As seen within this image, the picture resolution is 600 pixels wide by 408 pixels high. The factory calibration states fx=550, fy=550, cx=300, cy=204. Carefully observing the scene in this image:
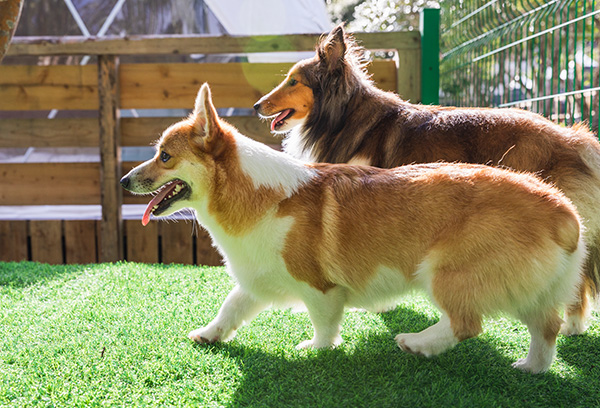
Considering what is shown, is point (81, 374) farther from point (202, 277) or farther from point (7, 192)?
point (7, 192)

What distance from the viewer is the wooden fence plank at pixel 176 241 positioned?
5.41 metres

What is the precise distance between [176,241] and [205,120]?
3.07 metres

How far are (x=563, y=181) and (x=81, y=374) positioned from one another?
2.46 meters

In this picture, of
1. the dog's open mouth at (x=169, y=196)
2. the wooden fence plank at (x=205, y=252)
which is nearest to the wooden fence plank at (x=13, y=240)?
the wooden fence plank at (x=205, y=252)

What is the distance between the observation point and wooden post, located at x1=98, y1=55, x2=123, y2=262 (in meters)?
5.28

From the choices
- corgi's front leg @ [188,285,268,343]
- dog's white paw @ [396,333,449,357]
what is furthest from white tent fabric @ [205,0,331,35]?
dog's white paw @ [396,333,449,357]

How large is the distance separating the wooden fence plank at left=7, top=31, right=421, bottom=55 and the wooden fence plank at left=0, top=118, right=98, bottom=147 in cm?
68

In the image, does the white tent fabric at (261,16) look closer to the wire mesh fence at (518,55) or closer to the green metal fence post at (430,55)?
the wire mesh fence at (518,55)

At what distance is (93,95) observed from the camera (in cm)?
547

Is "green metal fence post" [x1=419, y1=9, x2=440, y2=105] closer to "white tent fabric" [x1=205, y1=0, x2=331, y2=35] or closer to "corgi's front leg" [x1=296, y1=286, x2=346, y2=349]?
"white tent fabric" [x1=205, y1=0, x2=331, y2=35]

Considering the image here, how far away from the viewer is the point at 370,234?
97.6 inches

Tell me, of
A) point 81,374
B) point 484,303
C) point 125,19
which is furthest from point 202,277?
point 125,19

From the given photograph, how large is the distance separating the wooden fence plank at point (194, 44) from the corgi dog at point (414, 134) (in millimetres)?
1213

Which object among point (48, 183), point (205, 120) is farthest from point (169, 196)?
point (48, 183)
